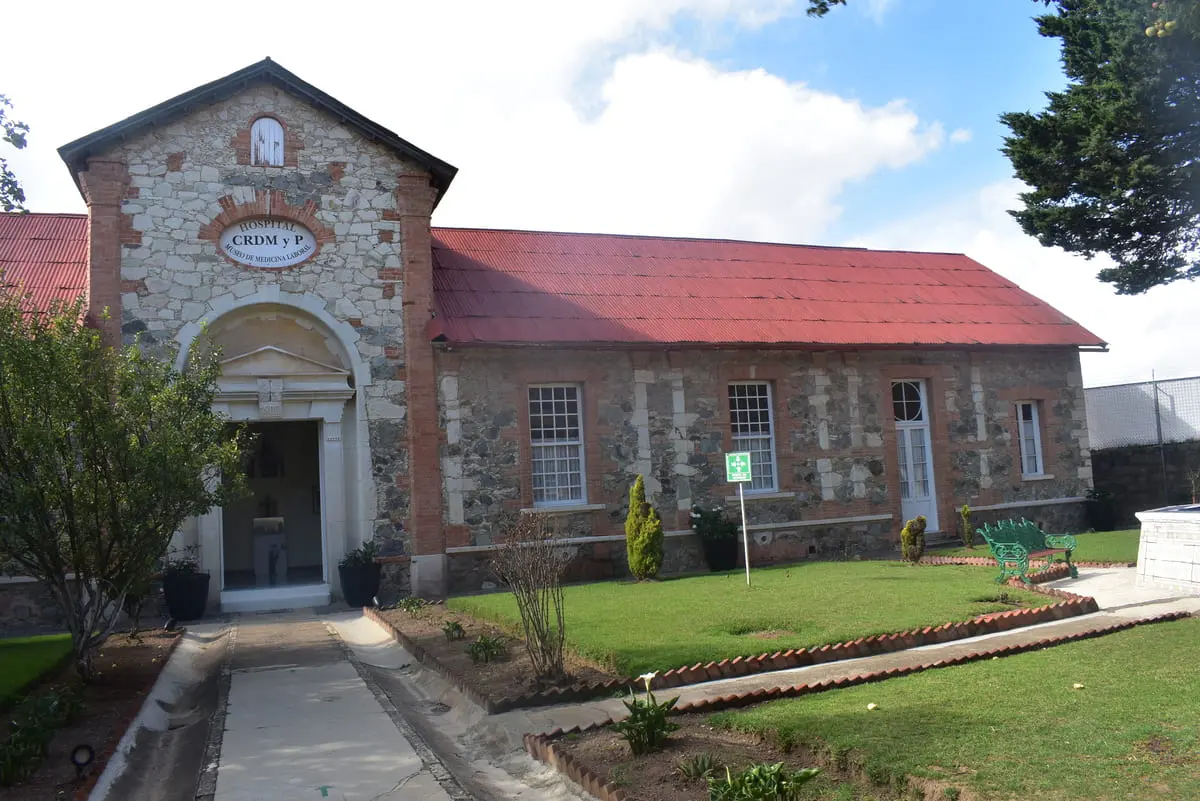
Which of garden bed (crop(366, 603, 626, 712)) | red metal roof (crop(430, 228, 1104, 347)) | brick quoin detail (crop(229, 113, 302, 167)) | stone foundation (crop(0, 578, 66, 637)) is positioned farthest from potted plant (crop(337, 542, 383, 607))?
brick quoin detail (crop(229, 113, 302, 167))

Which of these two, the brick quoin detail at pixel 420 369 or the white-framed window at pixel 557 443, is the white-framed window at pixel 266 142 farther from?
the white-framed window at pixel 557 443

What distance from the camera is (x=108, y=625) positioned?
10.1 m

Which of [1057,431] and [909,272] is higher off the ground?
[909,272]

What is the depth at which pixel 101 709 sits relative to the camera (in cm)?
884

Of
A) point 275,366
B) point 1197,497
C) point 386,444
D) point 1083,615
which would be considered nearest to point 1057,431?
point 1197,497

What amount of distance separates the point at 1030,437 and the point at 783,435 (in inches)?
274

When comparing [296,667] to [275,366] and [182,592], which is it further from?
[275,366]

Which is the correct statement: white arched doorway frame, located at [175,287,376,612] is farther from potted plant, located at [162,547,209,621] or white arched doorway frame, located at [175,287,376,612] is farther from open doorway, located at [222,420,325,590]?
open doorway, located at [222,420,325,590]

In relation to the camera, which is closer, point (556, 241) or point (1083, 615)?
point (1083, 615)

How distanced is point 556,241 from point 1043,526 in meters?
12.9

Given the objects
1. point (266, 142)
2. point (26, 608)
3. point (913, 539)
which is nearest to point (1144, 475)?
point (913, 539)

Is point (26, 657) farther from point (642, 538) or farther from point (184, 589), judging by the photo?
point (642, 538)

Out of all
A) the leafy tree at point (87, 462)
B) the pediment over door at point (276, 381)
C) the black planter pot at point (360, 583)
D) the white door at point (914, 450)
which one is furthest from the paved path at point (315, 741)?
the white door at point (914, 450)

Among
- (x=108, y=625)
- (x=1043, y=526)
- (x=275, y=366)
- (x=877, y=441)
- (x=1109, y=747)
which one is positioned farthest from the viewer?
(x=1043, y=526)
